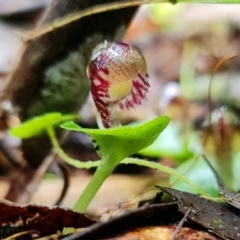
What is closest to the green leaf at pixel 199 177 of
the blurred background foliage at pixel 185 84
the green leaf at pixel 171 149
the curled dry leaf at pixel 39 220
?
the blurred background foliage at pixel 185 84

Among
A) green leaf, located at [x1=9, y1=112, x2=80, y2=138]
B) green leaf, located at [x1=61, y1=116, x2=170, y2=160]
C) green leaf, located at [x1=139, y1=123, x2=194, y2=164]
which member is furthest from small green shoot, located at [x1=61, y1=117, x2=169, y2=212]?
green leaf, located at [x1=139, y1=123, x2=194, y2=164]

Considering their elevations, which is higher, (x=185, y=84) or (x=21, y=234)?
(x=185, y=84)

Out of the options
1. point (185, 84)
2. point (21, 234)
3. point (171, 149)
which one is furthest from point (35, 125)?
point (185, 84)

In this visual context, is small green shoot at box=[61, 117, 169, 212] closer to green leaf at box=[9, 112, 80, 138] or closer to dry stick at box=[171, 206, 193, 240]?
dry stick at box=[171, 206, 193, 240]

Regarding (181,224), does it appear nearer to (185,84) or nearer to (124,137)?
(124,137)

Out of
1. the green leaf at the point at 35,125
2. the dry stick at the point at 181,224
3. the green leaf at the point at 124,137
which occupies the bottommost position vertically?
the green leaf at the point at 35,125

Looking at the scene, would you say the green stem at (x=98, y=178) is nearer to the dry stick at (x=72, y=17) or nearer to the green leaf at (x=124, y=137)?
the green leaf at (x=124, y=137)
